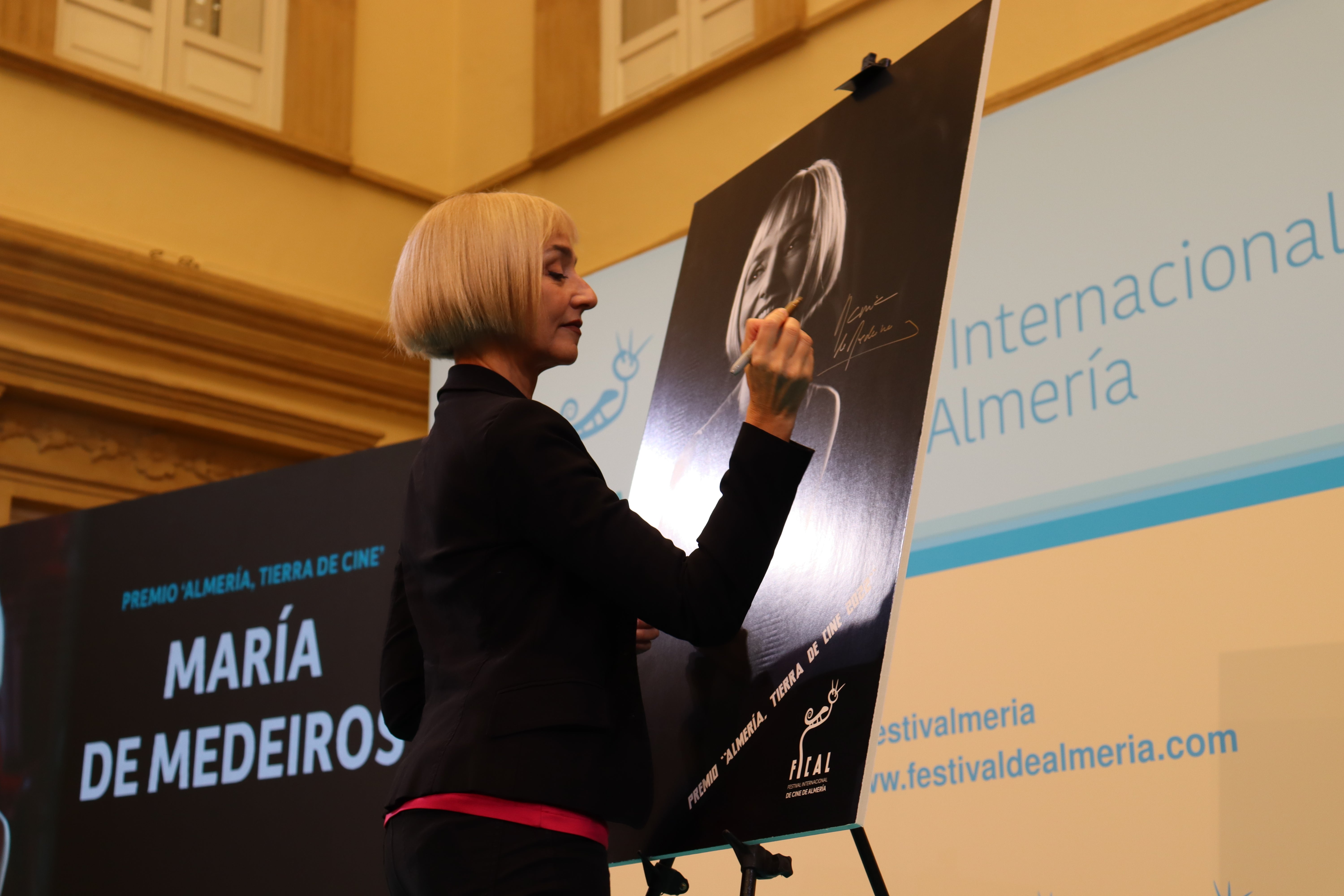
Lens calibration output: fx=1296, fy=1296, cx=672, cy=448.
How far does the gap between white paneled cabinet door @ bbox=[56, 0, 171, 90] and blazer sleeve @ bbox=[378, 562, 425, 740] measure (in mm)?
5250

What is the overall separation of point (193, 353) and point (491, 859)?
5.36 m

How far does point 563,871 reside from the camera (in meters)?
1.21

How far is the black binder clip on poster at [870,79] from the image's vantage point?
1.79m

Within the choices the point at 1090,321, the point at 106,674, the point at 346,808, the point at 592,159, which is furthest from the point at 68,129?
the point at 1090,321

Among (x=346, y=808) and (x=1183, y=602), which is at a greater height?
(x=1183, y=602)

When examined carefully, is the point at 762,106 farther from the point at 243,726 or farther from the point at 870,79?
the point at 870,79

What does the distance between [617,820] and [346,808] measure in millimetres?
2453

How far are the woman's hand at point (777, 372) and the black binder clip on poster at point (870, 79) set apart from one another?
1.68 feet

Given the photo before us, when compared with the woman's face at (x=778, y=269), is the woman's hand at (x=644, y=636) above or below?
below

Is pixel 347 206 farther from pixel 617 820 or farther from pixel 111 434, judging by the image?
pixel 617 820

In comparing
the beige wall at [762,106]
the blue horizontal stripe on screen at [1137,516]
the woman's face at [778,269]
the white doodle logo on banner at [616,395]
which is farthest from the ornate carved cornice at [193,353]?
the woman's face at [778,269]

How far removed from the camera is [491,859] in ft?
3.92
